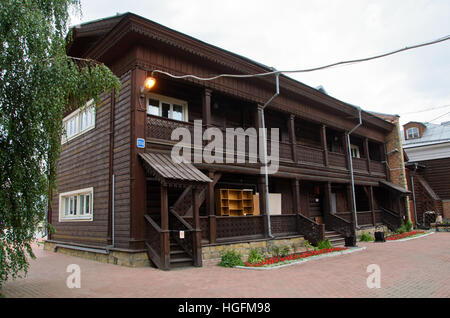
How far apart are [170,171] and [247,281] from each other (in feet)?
12.4

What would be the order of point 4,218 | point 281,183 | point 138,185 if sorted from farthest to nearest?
point 281,183, point 138,185, point 4,218

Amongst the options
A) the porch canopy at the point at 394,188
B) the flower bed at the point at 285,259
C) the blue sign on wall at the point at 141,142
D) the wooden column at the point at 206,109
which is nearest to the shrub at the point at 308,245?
the flower bed at the point at 285,259

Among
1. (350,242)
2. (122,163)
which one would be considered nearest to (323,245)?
(350,242)

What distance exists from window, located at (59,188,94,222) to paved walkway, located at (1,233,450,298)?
8.56 ft

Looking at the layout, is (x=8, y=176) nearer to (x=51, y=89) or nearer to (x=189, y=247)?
(x=51, y=89)

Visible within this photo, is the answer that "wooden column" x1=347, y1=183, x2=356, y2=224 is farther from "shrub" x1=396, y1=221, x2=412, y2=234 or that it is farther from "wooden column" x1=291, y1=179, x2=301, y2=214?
"shrub" x1=396, y1=221, x2=412, y2=234

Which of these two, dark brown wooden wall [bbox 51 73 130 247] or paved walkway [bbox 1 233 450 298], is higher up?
dark brown wooden wall [bbox 51 73 130 247]

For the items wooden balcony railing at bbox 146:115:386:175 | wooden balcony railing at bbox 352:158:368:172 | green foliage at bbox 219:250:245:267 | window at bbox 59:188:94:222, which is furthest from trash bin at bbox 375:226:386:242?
window at bbox 59:188:94:222

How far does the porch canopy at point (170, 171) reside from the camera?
9.73 metres

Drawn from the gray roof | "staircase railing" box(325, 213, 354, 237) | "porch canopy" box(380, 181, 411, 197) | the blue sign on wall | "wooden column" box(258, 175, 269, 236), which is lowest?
"staircase railing" box(325, 213, 354, 237)

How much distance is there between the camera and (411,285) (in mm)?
7367

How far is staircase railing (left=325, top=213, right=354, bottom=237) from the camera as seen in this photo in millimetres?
16859
